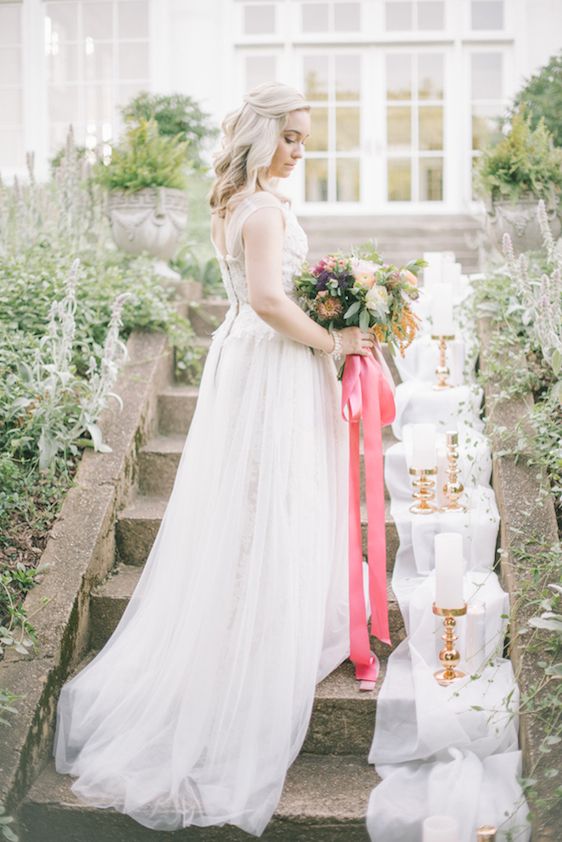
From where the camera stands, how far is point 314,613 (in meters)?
2.88

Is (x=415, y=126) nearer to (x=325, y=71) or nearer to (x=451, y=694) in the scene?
(x=325, y=71)

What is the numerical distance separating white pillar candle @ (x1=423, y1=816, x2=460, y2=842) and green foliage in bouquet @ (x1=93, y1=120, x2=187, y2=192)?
156 inches

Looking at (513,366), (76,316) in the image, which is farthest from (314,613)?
(76,316)

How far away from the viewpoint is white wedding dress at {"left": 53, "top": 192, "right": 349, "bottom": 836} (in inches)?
104

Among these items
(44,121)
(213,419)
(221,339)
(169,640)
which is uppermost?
(44,121)

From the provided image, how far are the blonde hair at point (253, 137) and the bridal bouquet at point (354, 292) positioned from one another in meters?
0.26

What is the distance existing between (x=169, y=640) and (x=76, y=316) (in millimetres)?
1826

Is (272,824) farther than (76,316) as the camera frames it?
No

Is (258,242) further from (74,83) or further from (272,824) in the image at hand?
(74,83)

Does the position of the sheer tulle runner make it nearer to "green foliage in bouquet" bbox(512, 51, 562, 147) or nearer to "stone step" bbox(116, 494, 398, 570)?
"stone step" bbox(116, 494, 398, 570)

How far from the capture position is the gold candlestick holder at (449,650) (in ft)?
9.43

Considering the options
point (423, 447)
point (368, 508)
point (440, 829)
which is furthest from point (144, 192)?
point (440, 829)

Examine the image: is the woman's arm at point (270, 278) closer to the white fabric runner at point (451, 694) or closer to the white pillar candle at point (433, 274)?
the white fabric runner at point (451, 694)

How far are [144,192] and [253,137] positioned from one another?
2746mm
